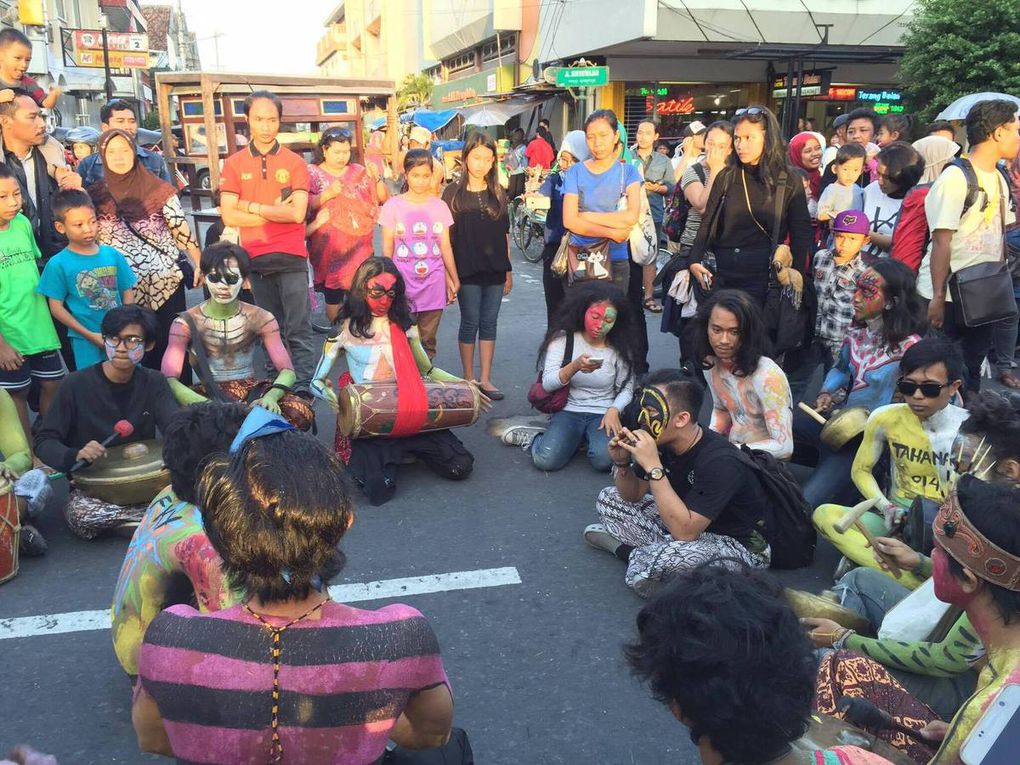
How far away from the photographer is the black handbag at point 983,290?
16.8ft

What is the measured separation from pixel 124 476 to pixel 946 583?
11.4 feet

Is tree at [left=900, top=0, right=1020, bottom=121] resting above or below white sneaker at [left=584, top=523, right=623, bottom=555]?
above

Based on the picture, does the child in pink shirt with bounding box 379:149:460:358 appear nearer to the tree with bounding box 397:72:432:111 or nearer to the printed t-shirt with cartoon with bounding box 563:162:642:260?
the printed t-shirt with cartoon with bounding box 563:162:642:260

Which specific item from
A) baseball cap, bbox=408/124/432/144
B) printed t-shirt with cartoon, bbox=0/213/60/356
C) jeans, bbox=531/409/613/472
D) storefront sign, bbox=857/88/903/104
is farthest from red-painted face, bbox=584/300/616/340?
storefront sign, bbox=857/88/903/104

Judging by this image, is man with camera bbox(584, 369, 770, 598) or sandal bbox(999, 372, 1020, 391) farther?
sandal bbox(999, 372, 1020, 391)

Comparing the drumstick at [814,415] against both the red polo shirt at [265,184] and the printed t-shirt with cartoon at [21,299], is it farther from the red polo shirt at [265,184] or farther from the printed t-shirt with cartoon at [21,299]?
the printed t-shirt with cartoon at [21,299]

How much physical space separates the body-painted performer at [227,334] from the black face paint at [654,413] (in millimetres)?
2140

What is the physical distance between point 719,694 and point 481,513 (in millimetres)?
2974

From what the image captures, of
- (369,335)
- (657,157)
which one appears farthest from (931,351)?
(657,157)

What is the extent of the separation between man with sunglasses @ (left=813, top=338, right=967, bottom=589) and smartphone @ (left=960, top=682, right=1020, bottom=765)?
1.77 m

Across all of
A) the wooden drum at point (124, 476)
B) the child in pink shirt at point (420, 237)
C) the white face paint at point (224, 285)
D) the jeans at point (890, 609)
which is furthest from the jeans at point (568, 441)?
the wooden drum at point (124, 476)

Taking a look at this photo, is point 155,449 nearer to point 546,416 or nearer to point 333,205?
point 546,416

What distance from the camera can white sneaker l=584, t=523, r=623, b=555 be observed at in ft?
13.1

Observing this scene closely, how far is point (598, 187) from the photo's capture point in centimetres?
587
